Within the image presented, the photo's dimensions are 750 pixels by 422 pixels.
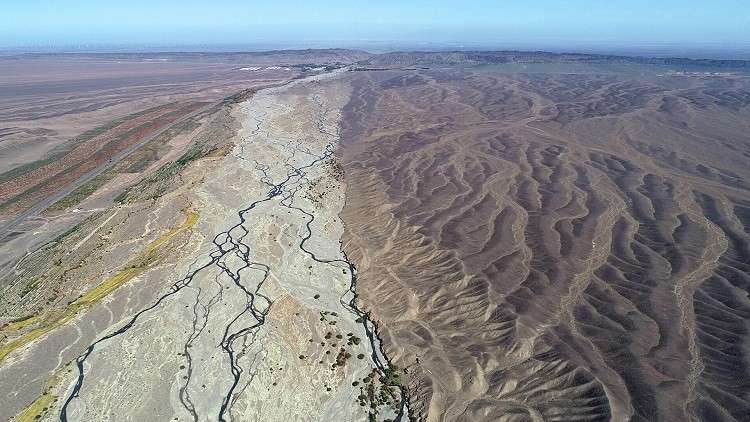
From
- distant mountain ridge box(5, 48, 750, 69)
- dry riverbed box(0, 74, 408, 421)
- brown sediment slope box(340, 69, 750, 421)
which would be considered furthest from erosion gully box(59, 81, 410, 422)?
distant mountain ridge box(5, 48, 750, 69)

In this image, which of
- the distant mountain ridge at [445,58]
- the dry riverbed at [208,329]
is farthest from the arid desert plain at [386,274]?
the distant mountain ridge at [445,58]

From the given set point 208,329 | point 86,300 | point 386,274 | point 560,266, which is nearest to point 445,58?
point 560,266

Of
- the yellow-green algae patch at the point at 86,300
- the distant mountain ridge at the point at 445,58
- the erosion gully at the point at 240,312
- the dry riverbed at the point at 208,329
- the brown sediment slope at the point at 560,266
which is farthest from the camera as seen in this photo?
the distant mountain ridge at the point at 445,58

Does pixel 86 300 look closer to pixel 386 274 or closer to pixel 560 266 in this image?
pixel 386 274

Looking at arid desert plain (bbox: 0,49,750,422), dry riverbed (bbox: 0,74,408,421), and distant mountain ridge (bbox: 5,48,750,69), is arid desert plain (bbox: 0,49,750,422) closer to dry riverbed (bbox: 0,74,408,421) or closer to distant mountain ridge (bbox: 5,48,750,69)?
dry riverbed (bbox: 0,74,408,421)

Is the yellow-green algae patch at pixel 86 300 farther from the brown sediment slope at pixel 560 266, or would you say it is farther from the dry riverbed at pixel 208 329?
the brown sediment slope at pixel 560 266

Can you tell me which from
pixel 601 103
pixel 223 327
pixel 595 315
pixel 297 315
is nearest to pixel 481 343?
pixel 595 315
